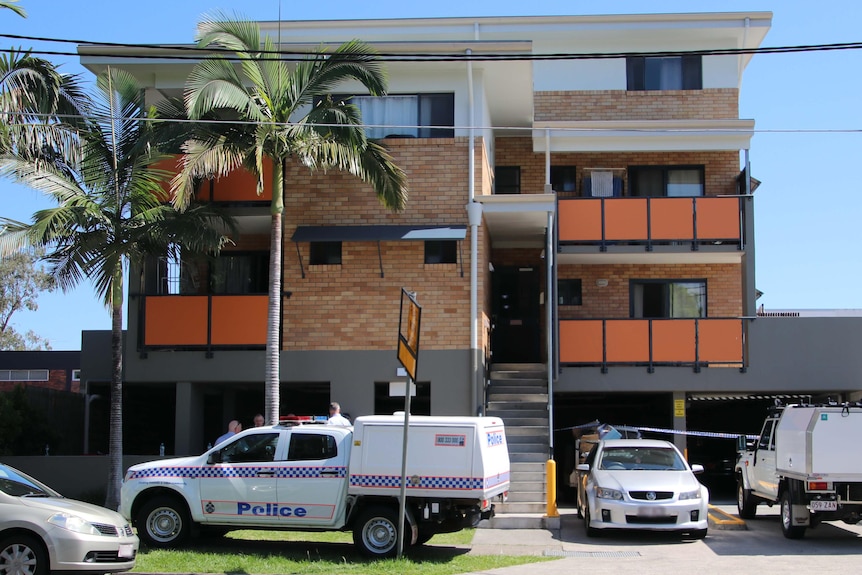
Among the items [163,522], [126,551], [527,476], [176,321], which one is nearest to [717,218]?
[527,476]

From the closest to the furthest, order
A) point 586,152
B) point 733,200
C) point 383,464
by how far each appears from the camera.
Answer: point 383,464, point 733,200, point 586,152

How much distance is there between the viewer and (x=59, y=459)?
19.5 meters

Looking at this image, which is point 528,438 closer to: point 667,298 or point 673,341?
point 673,341

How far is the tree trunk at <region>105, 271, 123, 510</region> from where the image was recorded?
58.6 feet

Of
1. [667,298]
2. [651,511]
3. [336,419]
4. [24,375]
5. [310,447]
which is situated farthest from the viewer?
[24,375]

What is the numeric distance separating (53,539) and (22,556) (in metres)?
0.37

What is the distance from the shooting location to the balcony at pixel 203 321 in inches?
778

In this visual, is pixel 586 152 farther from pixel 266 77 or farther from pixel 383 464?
pixel 383 464

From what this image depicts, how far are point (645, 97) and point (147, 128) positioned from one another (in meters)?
12.1

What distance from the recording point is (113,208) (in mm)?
17984

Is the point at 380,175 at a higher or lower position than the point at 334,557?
higher

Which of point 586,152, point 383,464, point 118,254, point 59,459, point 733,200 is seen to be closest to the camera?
point 383,464

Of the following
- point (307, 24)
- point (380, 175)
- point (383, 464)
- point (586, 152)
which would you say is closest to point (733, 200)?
point (586, 152)

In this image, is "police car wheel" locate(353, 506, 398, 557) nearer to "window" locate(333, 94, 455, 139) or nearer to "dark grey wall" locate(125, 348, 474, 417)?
"dark grey wall" locate(125, 348, 474, 417)
